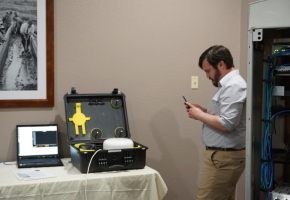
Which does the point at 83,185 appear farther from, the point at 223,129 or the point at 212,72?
the point at 212,72

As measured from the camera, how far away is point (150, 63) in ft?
10.3

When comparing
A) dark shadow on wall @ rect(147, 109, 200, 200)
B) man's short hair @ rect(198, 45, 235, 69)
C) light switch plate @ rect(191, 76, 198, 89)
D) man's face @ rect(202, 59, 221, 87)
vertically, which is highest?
man's short hair @ rect(198, 45, 235, 69)

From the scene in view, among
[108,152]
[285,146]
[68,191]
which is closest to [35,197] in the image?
[68,191]

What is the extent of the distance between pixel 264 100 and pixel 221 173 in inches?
24.0

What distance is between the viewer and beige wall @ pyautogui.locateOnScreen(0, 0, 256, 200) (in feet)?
9.41

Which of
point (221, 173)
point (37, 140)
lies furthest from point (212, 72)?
point (37, 140)

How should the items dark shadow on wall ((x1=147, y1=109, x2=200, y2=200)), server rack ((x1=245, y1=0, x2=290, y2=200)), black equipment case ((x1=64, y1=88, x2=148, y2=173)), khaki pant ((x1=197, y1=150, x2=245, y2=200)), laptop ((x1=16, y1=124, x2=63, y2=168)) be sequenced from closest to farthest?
server rack ((x1=245, y1=0, x2=290, y2=200)) → black equipment case ((x1=64, y1=88, x2=148, y2=173)) → khaki pant ((x1=197, y1=150, x2=245, y2=200)) → laptop ((x1=16, y1=124, x2=63, y2=168)) → dark shadow on wall ((x1=147, y1=109, x2=200, y2=200))

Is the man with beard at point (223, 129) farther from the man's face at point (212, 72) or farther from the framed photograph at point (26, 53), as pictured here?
the framed photograph at point (26, 53)

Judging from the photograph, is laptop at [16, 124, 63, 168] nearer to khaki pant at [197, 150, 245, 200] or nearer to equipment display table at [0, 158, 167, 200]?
equipment display table at [0, 158, 167, 200]

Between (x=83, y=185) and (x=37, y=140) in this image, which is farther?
(x=37, y=140)

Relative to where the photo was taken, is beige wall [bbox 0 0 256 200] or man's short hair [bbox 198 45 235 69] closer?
man's short hair [bbox 198 45 235 69]

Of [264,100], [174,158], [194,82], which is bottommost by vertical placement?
[174,158]

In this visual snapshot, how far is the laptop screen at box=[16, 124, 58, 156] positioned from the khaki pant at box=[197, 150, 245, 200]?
3.40 feet

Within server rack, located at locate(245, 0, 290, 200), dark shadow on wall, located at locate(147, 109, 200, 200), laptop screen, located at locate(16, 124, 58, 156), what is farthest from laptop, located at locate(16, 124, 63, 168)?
server rack, located at locate(245, 0, 290, 200)
